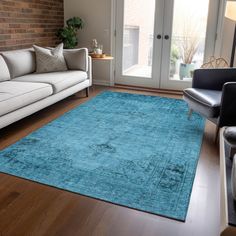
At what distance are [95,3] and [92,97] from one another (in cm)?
171

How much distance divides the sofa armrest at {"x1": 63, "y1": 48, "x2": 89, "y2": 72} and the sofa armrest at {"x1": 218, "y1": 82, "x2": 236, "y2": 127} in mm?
2286

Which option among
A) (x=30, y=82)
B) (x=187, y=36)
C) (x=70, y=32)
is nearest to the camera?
(x=30, y=82)

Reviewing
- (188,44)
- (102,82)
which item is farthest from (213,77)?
(102,82)

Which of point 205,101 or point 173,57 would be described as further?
point 173,57

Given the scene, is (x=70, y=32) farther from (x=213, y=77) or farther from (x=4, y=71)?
(x=213, y=77)

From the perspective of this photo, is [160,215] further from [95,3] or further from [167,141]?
[95,3]

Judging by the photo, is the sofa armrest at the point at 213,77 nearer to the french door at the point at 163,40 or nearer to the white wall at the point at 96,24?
the french door at the point at 163,40

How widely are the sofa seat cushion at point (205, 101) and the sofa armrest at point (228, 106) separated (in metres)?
0.12

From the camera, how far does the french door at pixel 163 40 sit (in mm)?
4426

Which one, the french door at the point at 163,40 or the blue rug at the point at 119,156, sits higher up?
the french door at the point at 163,40

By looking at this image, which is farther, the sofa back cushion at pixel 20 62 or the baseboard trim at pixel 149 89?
the baseboard trim at pixel 149 89

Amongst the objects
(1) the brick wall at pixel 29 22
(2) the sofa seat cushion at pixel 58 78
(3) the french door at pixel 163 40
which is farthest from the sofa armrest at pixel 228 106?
(1) the brick wall at pixel 29 22

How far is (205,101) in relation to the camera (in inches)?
114

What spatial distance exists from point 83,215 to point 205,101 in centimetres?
178
